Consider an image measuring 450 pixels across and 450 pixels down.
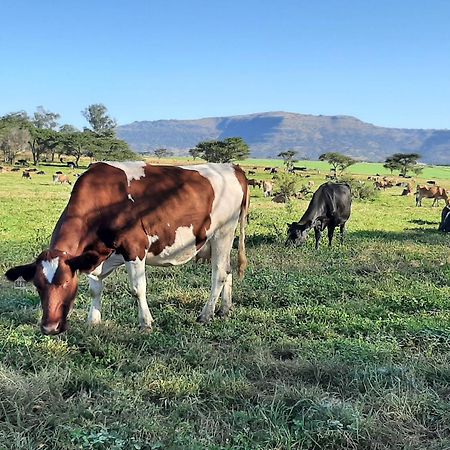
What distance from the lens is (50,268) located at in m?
4.86

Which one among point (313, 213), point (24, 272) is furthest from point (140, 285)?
point (313, 213)

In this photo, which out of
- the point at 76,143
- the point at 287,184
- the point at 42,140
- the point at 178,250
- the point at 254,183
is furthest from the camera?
the point at 42,140

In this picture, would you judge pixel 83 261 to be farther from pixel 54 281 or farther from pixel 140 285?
pixel 140 285

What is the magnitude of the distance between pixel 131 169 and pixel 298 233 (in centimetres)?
751

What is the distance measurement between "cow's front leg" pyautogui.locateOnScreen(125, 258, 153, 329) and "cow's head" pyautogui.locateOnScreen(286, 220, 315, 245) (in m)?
7.30

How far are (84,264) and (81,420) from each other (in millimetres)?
1813

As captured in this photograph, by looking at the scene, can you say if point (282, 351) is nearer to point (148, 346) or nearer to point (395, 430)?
point (148, 346)

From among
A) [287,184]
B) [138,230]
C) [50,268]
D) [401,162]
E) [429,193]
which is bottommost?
[429,193]

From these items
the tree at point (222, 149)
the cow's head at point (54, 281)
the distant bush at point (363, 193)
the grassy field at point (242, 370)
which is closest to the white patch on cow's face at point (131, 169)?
the cow's head at point (54, 281)

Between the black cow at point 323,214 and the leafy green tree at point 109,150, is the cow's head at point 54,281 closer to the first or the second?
the black cow at point 323,214

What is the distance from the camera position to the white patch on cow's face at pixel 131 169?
242 inches

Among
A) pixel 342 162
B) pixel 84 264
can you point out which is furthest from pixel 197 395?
pixel 342 162

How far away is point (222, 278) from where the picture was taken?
23.0ft

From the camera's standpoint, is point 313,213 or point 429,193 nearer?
point 313,213
